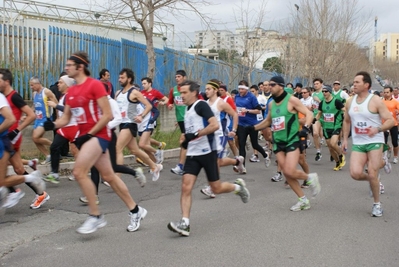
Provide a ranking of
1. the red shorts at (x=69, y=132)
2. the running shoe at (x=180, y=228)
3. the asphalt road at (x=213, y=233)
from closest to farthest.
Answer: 1. the asphalt road at (x=213, y=233)
2. the running shoe at (x=180, y=228)
3. the red shorts at (x=69, y=132)

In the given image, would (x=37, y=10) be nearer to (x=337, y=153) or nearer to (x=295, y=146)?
(x=337, y=153)

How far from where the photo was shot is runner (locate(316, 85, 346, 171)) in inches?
464

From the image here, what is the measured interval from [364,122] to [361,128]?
90 millimetres

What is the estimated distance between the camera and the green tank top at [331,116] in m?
11.9

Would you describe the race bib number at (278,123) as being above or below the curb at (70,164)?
above

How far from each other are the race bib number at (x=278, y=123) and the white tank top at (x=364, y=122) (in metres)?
0.96

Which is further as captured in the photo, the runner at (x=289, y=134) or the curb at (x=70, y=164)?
the curb at (x=70, y=164)

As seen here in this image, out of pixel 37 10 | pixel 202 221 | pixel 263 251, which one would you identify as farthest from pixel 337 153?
pixel 37 10

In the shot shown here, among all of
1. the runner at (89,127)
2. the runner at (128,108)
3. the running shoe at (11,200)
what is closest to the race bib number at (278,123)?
the runner at (128,108)

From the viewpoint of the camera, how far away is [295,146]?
25.2 ft

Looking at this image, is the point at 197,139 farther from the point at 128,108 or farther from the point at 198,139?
the point at 128,108

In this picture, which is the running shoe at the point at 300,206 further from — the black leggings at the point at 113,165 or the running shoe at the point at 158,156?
the running shoe at the point at 158,156

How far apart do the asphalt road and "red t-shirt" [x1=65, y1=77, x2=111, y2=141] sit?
1.24 meters

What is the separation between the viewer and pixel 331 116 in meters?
11.9
